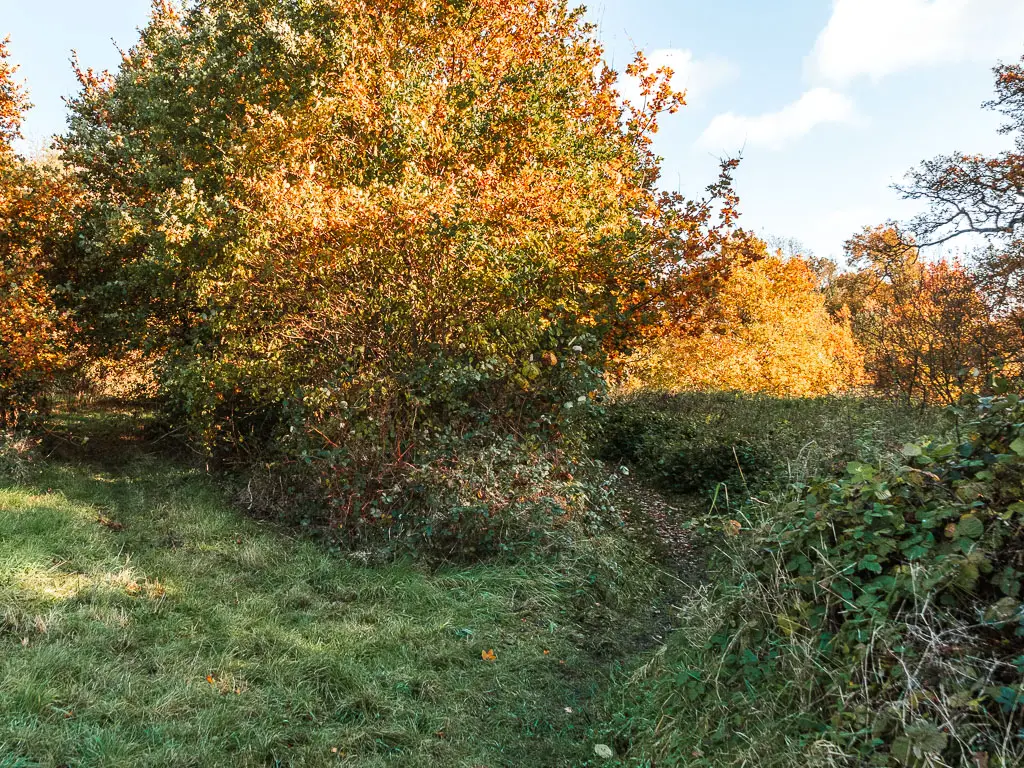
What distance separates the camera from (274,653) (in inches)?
160

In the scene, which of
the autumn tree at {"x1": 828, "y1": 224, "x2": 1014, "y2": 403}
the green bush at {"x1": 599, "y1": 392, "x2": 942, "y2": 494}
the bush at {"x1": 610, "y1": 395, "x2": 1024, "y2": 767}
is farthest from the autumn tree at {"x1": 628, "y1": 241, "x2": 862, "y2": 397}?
the bush at {"x1": 610, "y1": 395, "x2": 1024, "y2": 767}

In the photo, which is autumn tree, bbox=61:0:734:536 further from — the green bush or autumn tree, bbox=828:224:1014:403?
autumn tree, bbox=828:224:1014:403

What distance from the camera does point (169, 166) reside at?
9.31m

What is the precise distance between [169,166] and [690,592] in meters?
9.19

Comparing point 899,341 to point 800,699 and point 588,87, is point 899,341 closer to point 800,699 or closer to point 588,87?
point 588,87

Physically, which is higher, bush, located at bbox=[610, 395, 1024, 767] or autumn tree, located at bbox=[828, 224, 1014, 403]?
autumn tree, located at bbox=[828, 224, 1014, 403]

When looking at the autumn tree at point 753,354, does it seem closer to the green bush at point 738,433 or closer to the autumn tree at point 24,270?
the green bush at point 738,433

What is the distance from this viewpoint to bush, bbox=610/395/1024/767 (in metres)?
2.30

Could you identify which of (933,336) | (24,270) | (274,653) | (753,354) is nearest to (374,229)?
(274,653)

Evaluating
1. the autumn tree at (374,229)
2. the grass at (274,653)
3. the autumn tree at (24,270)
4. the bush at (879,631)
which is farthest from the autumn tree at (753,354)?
the bush at (879,631)

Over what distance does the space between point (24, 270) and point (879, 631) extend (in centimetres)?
993

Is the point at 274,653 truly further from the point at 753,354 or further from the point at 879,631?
the point at 753,354

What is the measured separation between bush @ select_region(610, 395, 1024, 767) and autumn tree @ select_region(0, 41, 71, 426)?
27.3ft

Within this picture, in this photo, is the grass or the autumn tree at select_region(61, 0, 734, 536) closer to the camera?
the grass
